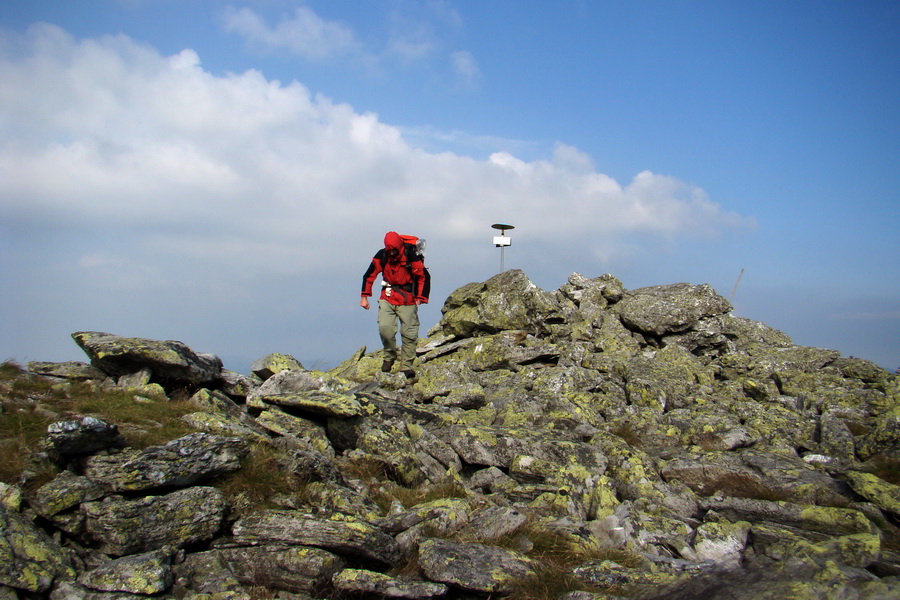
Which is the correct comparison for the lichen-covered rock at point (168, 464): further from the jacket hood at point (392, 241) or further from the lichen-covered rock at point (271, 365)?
the jacket hood at point (392, 241)

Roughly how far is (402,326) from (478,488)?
Result: 8.61 metres

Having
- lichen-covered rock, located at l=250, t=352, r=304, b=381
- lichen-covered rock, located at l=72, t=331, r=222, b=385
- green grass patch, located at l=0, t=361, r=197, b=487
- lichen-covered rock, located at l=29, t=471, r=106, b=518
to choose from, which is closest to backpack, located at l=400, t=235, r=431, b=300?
lichen-covered rock, located at l=250, t=352, r=304, b=381

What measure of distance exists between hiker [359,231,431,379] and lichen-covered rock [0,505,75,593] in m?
11.6

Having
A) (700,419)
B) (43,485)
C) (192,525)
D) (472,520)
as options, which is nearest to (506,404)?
(700,419)

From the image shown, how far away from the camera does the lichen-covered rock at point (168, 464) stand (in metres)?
8.51

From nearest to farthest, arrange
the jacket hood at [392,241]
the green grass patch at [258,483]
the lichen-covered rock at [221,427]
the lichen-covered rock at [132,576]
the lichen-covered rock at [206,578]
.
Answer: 1. the lichen-covered rock at [132,576]
2. the lichen-covered rock at [206,578]
3. the green grass patch at [258,483]
4. the lichen-covered rock at [221,427]
5. the jacket hood at [392,241]

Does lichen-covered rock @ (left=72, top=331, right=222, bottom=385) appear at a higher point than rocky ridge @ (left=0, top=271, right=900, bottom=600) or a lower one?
higher

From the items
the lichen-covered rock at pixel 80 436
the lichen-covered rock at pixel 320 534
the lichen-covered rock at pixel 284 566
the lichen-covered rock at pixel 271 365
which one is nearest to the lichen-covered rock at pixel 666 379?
the lichen-covered rock at pixel 271 365

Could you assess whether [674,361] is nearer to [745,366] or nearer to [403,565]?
[745,366]

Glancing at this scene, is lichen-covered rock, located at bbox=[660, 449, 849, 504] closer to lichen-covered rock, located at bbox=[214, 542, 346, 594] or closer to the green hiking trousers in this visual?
lichen-covered rock, located at bbox=[214, 542, 346, 594]

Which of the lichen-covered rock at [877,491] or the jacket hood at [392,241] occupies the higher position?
the jacket hood at [392,241]

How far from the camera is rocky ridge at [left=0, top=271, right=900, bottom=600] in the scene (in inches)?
297

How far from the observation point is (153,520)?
8.11 meters

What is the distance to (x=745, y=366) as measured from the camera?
19.7 m
